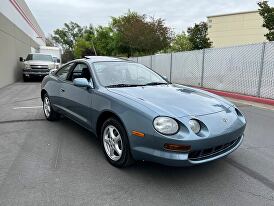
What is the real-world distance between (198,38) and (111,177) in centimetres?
4562

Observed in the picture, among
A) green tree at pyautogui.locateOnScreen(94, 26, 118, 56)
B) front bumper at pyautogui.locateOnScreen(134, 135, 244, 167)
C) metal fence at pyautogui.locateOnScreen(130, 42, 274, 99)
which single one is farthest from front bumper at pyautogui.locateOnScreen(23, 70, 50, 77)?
green tree at pyautogui.locateOnScreen(94, 26, 118, 56)

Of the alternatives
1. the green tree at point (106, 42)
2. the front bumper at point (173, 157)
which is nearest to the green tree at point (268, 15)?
the green tree at point (106, 42)

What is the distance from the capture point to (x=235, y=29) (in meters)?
57.7

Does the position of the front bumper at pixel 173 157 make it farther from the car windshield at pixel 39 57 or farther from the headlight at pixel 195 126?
the car windshield at pixel 39 57

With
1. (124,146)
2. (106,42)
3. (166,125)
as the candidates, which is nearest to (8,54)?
(124,146)

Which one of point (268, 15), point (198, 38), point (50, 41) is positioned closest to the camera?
point (268, 15)

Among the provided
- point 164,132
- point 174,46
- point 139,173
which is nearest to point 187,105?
point 164,132

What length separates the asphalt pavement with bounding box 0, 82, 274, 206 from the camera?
3.15 m

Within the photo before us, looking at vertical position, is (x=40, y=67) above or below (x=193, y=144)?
above

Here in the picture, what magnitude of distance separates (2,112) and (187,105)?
5752 mm

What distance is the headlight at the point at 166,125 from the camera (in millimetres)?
3281

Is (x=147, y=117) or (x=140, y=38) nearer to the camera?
(x=147, y=117)

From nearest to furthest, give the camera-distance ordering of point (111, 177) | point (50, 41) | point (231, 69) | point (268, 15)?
point (111, 177) < point (231, 69) < point (268, 15) < point (50, 41)

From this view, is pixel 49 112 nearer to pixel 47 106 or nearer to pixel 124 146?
pixel 47 106
